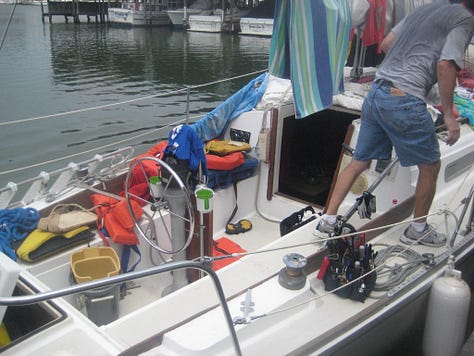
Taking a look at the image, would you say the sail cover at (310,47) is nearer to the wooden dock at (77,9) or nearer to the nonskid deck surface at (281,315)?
the nonskid deck surface at (281,315)

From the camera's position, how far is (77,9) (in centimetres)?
4134

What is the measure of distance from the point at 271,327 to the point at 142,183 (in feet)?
6.70

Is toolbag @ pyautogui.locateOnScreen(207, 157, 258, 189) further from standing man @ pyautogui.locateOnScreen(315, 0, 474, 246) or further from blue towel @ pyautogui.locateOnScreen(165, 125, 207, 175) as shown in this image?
standing man @ pyautogui.locateOnScreen(315, 0, 474, 246)

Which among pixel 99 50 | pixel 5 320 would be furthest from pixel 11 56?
pixel 5 320

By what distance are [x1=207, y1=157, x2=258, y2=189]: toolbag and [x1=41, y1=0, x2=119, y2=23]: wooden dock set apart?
41723 millimetres

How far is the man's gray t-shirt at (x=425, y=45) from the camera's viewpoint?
95.7 inches

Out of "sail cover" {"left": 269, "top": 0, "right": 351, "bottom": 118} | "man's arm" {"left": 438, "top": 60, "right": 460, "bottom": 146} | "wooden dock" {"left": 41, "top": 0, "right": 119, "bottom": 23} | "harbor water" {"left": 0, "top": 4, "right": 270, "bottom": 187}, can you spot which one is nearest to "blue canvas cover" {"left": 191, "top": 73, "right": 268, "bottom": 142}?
"harbor water" {"left": 0, "top": 4, "right": 270, "bottom": 187}

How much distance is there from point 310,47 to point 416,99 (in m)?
0.78

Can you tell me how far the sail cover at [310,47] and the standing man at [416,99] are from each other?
1.23 ft

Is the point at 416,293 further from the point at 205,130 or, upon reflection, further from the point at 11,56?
the point at 11,56

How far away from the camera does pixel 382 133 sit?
116 inches

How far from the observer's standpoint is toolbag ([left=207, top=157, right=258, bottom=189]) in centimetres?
418

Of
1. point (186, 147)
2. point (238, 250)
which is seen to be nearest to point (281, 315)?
point (186, 147)

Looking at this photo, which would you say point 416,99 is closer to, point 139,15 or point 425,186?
point 425,186
